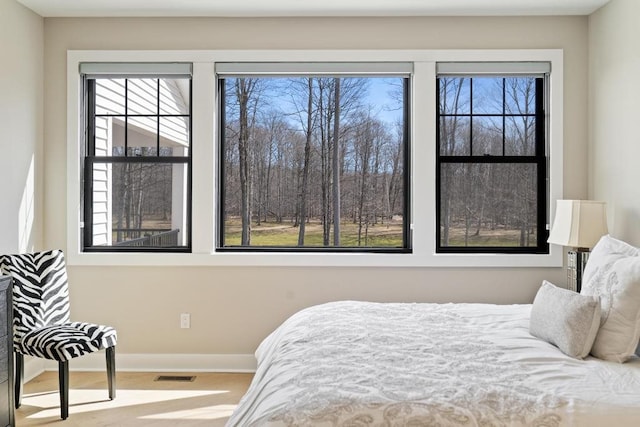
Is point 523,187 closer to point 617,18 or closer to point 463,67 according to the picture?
point 463,67

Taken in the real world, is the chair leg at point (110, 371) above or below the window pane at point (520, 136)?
below

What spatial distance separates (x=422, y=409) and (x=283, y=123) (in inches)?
112

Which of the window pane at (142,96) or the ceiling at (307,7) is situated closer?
the ceiling at (307,7)

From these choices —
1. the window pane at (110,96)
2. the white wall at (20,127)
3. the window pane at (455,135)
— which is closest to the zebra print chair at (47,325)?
the white wall at (20,127)

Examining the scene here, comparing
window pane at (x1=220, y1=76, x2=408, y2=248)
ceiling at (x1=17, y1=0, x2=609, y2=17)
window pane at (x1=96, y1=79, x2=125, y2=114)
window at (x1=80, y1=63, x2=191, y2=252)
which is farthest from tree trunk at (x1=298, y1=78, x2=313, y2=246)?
window pane at (x1=96, y1=79, x2=125, y2=114)

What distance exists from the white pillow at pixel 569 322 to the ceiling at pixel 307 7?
2.24 meters

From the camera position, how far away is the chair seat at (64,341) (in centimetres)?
316

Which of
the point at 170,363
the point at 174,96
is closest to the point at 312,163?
the point at 174,96

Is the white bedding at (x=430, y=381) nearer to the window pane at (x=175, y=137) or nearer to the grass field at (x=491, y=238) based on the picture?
the grass field at (x=491, y=238)

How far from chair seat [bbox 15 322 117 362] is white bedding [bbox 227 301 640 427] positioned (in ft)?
4.46

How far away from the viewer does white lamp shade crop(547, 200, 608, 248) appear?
11.2ft

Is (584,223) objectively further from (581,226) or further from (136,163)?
(136,163)

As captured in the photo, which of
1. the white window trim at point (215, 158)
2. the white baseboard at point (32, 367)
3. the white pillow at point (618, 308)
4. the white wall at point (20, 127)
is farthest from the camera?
the white window trim at point (215, 158)

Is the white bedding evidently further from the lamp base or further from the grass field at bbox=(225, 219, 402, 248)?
the grass field at bbox=(225, 219, 402, 248)
